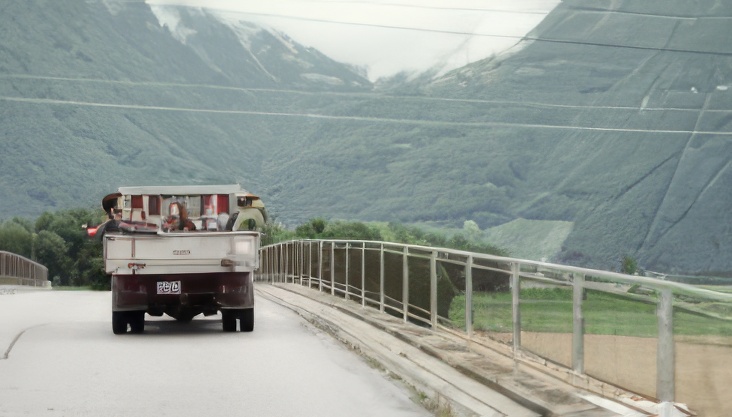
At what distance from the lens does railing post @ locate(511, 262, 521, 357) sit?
38.4ft

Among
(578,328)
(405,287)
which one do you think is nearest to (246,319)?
(405,287)

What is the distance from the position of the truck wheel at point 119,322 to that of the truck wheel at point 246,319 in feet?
5.74

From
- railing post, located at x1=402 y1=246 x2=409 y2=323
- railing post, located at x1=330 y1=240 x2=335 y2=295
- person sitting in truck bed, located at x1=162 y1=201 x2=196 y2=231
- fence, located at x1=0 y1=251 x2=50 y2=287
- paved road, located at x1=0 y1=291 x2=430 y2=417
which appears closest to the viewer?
paved road, located at x1=0 y1=291 x2=430 y2=417

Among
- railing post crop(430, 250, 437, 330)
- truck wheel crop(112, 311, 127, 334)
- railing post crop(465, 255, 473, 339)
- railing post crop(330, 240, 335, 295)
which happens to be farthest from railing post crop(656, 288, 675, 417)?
railing post crop(330, 240, 335, 295)

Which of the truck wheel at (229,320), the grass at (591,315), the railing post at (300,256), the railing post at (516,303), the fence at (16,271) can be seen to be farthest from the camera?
the fence at (16,271)

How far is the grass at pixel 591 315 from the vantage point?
7.36 metres

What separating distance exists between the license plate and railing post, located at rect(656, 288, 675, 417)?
9674 millimetres

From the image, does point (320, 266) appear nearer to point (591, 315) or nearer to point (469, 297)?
point (469, 297)

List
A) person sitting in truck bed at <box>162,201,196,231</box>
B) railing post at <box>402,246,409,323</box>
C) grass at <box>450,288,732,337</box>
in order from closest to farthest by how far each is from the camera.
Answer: grass at <box>450,288,732,337</box>
railing post at <box>402,246,409,323</box>
person sitting in truck bed at <box>162,201,196,231</box>

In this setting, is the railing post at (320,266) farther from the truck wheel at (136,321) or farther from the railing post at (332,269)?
the truck wheel at (136,321)

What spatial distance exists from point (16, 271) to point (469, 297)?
64.2 meters

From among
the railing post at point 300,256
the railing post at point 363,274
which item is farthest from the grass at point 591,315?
the railing post at point 300,256

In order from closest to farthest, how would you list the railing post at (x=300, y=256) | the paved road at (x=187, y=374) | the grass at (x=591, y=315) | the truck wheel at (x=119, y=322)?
the grass at (x=591, y=315)
the paved road at (x=187, y=374)
the truck wheel at (x=119, y=322)
the railing post at (x=300, y=256)

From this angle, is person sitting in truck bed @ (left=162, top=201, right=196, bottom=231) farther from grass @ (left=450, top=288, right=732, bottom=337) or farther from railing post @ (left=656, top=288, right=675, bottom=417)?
railing post @ (left=656, top=288, right=675, bottom=417)
